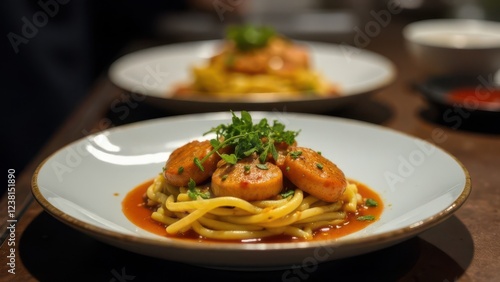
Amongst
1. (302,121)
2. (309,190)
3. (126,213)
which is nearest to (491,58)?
(302,121)

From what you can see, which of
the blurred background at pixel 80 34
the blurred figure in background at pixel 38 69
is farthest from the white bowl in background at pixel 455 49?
the blurred figure in background at pixel 38 69

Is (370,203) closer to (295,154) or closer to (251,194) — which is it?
(295,154)

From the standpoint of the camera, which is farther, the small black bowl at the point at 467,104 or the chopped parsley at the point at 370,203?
the small black bowl at the point at 467,104

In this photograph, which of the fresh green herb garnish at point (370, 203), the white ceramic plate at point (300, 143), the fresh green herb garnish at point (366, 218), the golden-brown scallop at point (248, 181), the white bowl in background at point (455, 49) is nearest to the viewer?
the white ceramic plate at point (300, 143)

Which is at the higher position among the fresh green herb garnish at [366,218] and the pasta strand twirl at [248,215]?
the pasta strand twirl at [248,215]

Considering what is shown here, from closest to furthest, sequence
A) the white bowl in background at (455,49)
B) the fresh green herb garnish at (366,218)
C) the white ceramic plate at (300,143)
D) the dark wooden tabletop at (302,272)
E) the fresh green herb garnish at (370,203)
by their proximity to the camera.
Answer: the white ceramic plate at (300,143), the dark wooden tabletop at (302,272), the fresh green herb garnish at (366,218), the fresh green herb garnish at (370,203), the white bowl in background at (455,49)

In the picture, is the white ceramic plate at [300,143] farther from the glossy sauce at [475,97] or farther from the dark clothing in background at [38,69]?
the dark clothing in background at [38,69]
